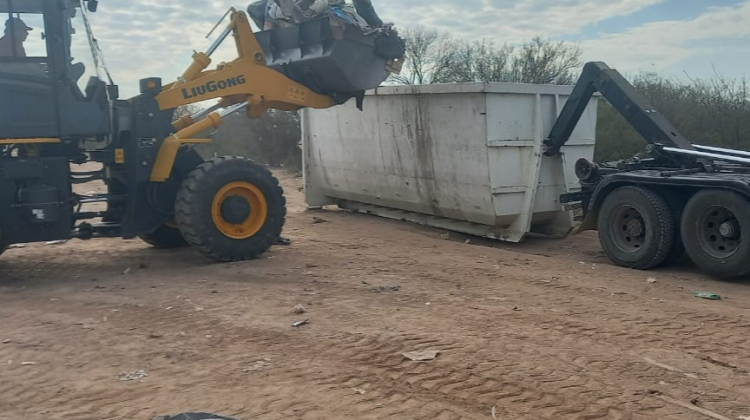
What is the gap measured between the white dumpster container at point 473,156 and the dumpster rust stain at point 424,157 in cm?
1

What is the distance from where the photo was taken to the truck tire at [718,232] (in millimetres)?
7539

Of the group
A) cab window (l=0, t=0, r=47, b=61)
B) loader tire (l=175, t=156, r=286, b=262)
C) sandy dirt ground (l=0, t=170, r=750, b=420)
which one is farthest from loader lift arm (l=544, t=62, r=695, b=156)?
cab window (l=0, t=0, r=47, b=61)

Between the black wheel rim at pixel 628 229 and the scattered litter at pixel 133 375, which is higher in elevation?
the black wheel rim at pixel 628 229

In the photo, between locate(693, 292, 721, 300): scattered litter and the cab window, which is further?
the cab window

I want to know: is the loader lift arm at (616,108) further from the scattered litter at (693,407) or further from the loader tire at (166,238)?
the scattered litter at (693,407)

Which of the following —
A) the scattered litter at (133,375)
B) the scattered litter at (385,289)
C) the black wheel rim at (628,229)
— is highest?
the black wheel rim at (628,229)

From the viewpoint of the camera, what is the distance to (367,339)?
5.47 m

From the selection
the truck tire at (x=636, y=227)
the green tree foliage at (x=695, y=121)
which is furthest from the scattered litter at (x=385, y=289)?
the green tree foliage at (x=695, y=121)

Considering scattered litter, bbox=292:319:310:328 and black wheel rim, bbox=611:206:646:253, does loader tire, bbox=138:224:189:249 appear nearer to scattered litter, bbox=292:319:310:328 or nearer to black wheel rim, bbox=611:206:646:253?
scattered litter, bbox=292:319:310:328

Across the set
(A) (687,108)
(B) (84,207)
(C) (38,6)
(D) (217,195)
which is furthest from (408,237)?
(A) (687,108)

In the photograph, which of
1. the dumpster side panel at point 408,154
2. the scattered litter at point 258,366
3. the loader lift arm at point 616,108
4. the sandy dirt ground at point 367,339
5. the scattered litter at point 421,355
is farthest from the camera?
the dumpster side panel at point 408,154

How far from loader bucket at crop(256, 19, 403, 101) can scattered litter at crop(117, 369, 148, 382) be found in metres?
4.65

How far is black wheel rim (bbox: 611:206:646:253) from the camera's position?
8688 millimetres

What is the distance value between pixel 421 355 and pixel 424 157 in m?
6.21
